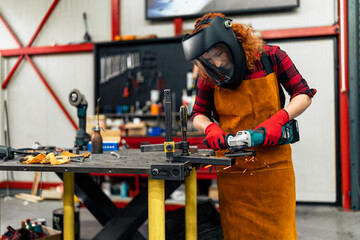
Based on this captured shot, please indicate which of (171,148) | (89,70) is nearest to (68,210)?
(171,148)

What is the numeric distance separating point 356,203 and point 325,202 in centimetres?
37

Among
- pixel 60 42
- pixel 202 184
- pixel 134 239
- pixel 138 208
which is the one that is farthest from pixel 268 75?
pixel 60 42

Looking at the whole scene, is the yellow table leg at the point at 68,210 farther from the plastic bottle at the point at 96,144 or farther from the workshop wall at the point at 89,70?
the workshop wall at the point at 89,70

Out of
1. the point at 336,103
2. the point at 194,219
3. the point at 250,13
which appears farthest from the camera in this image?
the point at 250,13

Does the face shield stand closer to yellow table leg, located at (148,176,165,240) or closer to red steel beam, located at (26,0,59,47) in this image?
yellow table leg, located at (148,176,165,240)

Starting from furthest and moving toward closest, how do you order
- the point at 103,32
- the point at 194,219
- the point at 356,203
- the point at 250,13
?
the point at 103,32, the point at 250,13, the point at 356,203, the point at 194,219

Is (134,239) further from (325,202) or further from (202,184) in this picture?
(325,202)

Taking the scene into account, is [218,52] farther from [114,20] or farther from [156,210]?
[114,20]

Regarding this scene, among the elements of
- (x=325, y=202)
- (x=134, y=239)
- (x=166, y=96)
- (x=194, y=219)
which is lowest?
(x=325, y=202)

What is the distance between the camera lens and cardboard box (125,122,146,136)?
3.81m

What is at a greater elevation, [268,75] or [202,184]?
[268,75]

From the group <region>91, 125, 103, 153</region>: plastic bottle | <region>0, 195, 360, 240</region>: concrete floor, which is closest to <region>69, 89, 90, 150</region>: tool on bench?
<region>91, 125, 103, 153</region>: plastic bottle

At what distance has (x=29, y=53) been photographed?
4727mm

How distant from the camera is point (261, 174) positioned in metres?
1.50
